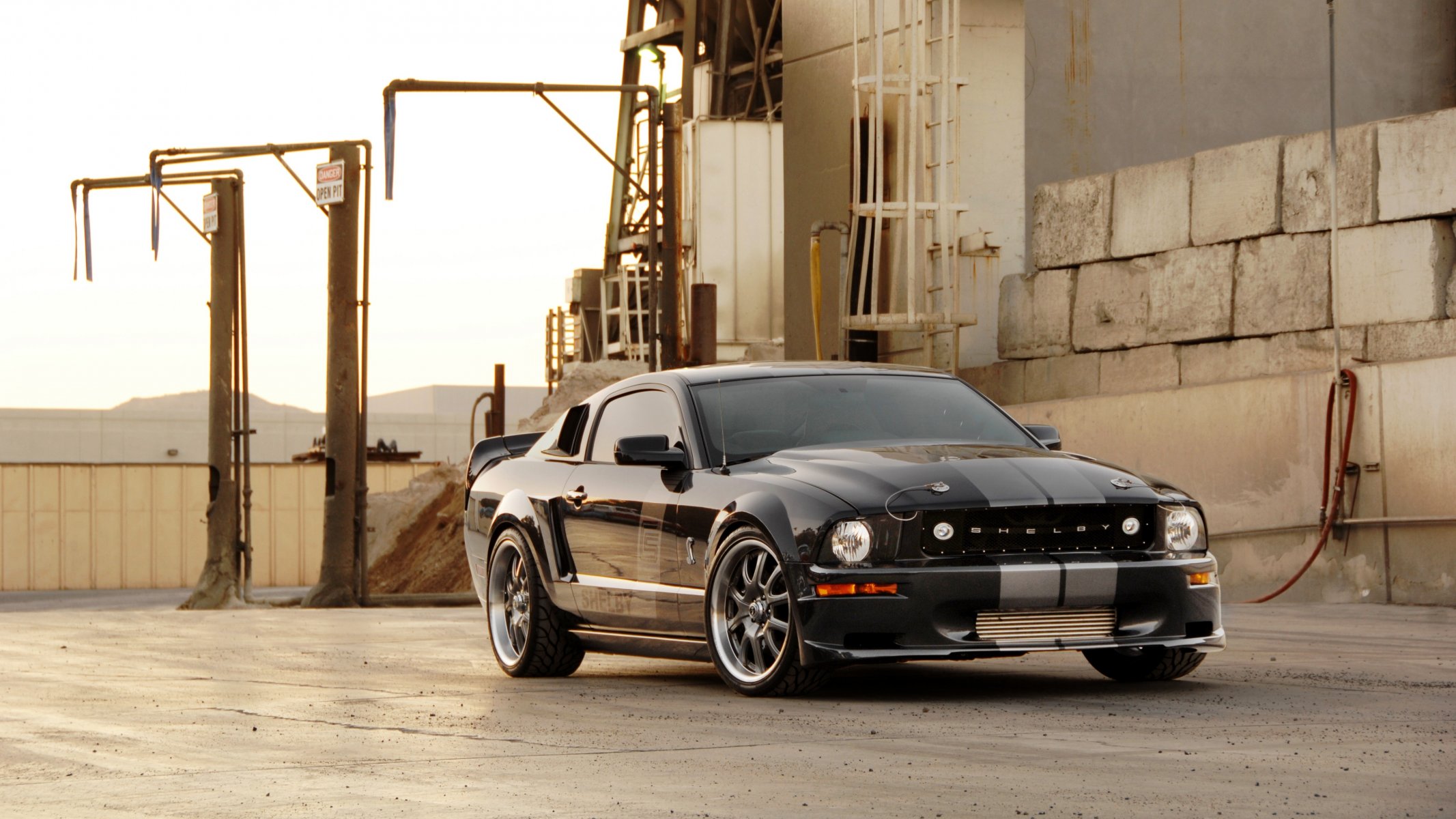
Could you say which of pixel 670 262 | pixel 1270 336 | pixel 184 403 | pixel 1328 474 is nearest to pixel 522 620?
pixel 1328 474

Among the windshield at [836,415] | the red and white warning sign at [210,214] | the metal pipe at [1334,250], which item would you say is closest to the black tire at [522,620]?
the windshield at [836,415]

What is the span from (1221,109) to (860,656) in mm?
16868

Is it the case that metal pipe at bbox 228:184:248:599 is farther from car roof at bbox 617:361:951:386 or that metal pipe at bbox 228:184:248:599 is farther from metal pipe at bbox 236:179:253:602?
car roof at bbox 617:361:951:386

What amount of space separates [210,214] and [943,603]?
2398cm

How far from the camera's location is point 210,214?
98.8 feet

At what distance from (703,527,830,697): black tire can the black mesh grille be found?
0.64 m

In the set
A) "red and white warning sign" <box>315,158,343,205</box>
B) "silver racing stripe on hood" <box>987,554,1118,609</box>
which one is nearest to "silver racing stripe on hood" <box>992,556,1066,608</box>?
"silver racing stripe on hood" <box>987,554,1118,609</box>

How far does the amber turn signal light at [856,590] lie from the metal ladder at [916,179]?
13571 mm

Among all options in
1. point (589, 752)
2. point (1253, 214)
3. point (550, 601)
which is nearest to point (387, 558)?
point (1253, 214)

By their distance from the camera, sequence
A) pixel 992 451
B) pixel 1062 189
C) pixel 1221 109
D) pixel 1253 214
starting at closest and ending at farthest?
pixel 992 451
pixel 1253 214
pixel 1062 189
pixel 1221 109

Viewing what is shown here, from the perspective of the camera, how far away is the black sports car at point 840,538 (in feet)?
26.0

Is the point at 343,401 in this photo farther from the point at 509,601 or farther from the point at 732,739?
the point at 732,739

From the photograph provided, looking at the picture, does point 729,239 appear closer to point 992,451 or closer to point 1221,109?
point 1221,109

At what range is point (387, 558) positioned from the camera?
4016cm
